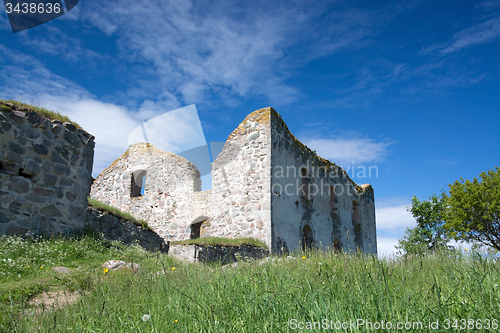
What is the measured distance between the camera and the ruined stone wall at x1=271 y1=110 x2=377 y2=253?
11266 millimetres

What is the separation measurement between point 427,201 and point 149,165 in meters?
21.8

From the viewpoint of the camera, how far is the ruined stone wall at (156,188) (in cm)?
1415

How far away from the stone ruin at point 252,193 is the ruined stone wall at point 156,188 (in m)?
0.04

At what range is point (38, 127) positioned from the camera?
7434 mm

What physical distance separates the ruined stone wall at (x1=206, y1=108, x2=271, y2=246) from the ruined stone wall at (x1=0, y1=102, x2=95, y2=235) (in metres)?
4.70

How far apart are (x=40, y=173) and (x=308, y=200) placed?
369 inches

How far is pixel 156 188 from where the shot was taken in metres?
15.2

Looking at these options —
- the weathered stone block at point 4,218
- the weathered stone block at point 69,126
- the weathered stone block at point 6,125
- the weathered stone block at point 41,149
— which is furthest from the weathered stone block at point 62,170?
the weathered stone block at point 4,218

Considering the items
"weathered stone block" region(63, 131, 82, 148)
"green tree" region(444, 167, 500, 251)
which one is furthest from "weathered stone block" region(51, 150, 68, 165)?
"green tree" region(444, 167, 500, 251)

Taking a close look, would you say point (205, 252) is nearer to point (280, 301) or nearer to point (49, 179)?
point (49, 179)

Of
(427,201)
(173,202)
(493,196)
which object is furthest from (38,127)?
(427,201)

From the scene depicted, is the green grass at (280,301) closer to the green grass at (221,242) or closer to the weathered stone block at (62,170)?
the green grass at (221,242)

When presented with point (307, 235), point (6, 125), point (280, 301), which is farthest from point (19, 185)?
point (307, 235)

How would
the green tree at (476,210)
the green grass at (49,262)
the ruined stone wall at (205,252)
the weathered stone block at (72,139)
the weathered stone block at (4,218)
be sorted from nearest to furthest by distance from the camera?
the green grass at (49,262), the weathered stone block at (4,218), the weathered stone block at (72,139), the ruined stone wall at (205,252), the green tree at (476,210)
